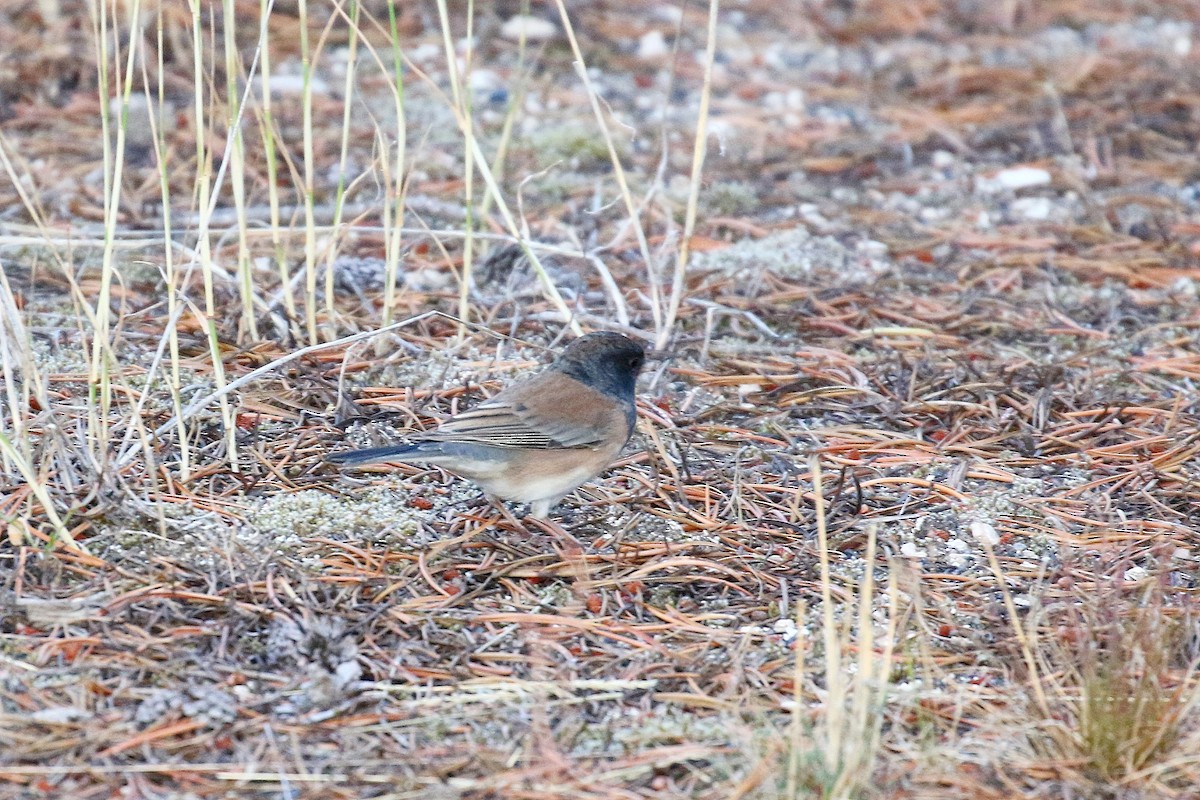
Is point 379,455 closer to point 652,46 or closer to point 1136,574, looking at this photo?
point 1136,574

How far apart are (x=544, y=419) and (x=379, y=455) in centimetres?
59

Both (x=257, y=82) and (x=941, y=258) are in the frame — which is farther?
(x=257, y=82)

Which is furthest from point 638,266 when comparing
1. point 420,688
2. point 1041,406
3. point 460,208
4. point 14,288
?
point 420,688

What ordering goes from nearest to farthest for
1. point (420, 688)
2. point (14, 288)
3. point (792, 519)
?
point (420, 688) < point (792, 519) < point (14, 288)

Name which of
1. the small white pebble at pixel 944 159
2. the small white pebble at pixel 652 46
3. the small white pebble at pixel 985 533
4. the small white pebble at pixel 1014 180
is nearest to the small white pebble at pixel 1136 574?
the small white pebble at pixel 985 533

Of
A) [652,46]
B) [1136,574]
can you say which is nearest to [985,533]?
[1136,574]

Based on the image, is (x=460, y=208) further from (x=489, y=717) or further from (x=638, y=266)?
(x=489, y=717)

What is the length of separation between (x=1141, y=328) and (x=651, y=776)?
118 inches

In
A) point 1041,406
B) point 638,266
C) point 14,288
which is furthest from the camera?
point 638,266

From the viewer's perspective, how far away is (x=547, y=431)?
3654mm

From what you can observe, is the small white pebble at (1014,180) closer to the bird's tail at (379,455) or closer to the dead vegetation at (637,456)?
the dead vegetation at (637,456)

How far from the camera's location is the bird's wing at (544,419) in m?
3.54

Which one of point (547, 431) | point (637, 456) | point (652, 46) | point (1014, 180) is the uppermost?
point (652, 46)

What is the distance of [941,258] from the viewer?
539cm
